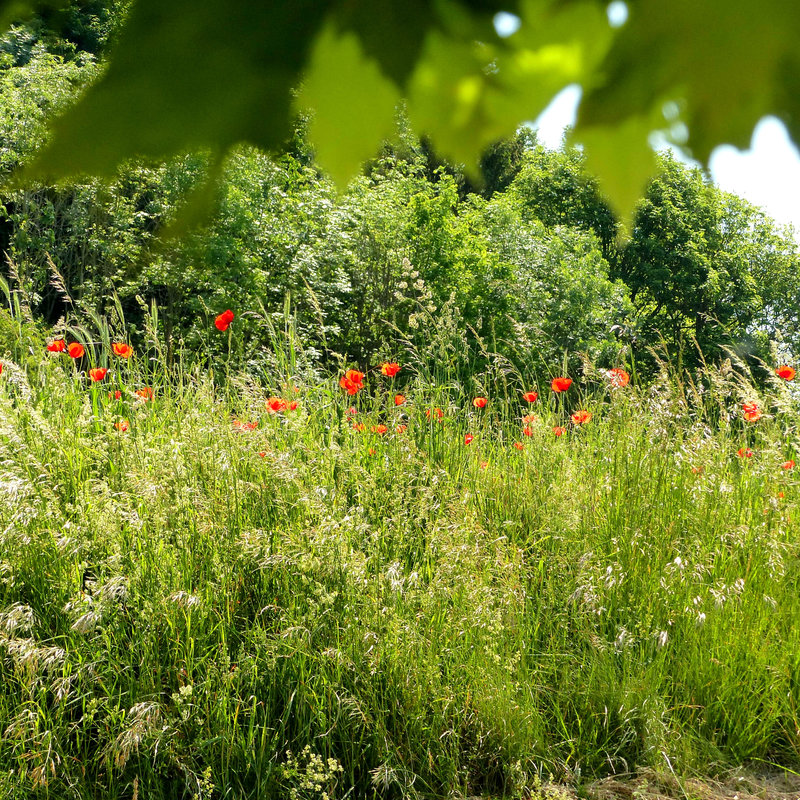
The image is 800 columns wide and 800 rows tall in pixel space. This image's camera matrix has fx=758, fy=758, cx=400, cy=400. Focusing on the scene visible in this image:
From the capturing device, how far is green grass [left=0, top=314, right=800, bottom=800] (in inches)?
81.3

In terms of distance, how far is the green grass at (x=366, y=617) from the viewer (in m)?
2.06

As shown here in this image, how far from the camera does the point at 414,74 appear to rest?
53cm

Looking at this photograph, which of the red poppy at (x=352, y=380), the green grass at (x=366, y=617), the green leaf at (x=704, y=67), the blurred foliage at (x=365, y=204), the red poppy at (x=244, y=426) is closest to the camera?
the green leaf at (x=704, y=67)

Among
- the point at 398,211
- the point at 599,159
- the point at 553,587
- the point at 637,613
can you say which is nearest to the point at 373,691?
the point at 553,587

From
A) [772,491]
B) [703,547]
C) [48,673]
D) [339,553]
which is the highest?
[772,491]

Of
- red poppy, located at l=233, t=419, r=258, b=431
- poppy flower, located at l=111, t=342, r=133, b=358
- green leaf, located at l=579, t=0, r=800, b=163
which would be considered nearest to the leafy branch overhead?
green leaf, located at l=579, t=0, r=800, b=163

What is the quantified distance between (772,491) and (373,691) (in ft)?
6.68

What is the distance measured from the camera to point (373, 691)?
2.11 metres

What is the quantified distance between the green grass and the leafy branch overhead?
170 centimetres

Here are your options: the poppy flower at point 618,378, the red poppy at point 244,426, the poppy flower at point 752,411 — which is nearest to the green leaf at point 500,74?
the red poppy at point 244,426

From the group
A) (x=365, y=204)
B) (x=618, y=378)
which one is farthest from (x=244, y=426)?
(x=365, y=204)

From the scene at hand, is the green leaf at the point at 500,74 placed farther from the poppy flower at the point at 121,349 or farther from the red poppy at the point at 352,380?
the poppy flower at the point at 121,349

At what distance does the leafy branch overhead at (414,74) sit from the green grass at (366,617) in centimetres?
170

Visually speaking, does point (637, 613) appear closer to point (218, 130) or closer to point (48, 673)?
point (48, 673)
